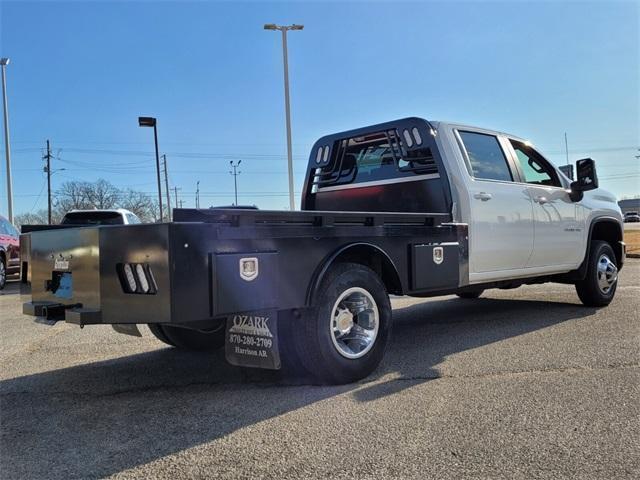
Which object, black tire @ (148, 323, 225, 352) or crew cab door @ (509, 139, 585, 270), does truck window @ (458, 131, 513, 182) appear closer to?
crew cab door @ (509, 139, 585, 270)

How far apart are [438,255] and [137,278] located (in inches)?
107

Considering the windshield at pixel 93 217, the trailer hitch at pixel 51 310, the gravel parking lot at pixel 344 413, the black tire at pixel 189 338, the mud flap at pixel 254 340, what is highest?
the windshield at pixel 93 217

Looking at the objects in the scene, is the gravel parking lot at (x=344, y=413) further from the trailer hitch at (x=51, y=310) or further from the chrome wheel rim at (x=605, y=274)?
the chrome wheel rim at (x=605, y=274)

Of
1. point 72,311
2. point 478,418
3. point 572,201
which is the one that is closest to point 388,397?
point 478,418

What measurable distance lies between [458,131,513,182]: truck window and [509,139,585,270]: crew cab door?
0.29 m

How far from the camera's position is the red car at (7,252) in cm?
1267

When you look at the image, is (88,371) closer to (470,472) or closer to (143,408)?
(143,408)

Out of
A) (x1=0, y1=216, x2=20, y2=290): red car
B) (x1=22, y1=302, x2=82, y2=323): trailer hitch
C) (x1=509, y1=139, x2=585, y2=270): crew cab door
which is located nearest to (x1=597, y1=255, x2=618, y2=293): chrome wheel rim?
(x1=509, y1=139, x2=585, y2=270): crew cab door

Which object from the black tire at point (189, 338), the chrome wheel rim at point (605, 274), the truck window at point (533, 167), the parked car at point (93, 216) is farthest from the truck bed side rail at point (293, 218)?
the parked car at point (93, 216)

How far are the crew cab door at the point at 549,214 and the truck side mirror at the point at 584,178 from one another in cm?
12

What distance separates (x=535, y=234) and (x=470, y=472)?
164 inches

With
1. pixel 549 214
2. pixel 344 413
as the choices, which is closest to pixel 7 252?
pixel 549 214

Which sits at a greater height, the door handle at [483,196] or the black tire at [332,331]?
the door handle at [483,196]

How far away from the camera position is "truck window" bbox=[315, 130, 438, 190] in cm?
574
